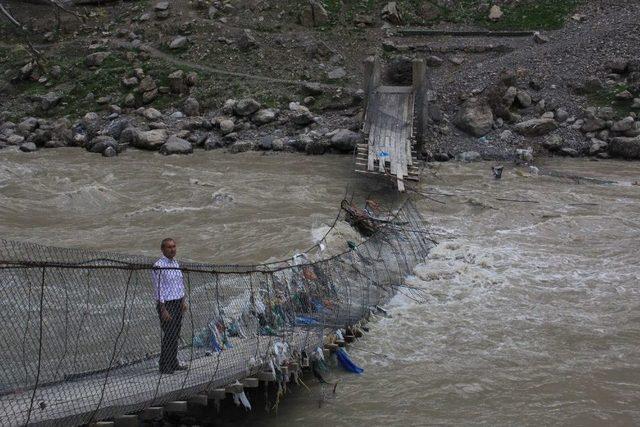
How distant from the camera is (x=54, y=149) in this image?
1852cm

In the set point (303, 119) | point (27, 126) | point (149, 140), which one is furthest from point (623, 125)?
point (27, 126)

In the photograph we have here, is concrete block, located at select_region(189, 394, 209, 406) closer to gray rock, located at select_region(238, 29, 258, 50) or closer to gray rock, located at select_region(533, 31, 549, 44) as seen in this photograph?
gray rock, located at select_region(238, 29, 258, 50)

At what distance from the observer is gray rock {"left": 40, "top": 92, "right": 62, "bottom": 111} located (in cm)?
2111

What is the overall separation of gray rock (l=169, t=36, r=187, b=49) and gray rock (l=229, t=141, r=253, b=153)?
23.7 feet

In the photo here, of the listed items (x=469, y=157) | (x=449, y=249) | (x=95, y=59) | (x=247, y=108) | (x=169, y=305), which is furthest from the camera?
(x=95, y=59)

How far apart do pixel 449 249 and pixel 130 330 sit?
608cm

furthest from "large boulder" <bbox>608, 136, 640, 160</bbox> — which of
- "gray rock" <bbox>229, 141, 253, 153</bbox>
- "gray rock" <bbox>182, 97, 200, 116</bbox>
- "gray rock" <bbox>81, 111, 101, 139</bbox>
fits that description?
"gray rock" <bbox>81, 111, 101, 139</bbox>

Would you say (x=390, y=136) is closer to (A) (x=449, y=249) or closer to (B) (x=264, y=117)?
(B) (x=264, y=117)

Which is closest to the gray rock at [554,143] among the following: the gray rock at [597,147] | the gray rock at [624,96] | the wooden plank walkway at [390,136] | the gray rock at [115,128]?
the gray rock at [597,147]

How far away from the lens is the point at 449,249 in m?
10.8

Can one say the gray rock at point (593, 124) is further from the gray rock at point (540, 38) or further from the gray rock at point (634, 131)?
the gray rock at point (540, 38)

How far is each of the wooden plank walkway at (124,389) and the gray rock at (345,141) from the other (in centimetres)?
1118

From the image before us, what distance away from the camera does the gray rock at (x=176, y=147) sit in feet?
58.2

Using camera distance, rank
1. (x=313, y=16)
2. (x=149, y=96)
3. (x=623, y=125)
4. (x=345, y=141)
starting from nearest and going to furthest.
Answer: (x=623, y=125) < (x=345, y=141) < (x=149, y=96) < (x=313, y=16)
